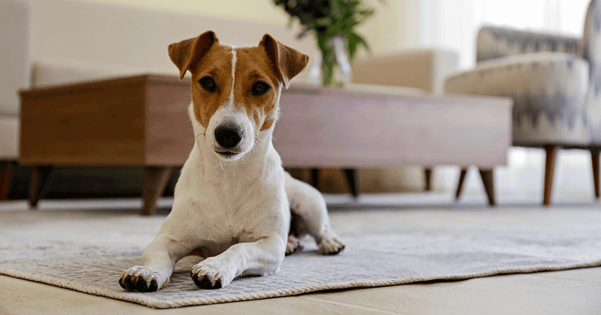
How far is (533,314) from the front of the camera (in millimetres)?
927

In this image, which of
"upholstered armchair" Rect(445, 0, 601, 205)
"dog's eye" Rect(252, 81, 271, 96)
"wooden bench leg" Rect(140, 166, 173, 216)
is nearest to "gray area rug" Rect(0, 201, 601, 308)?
"wooden bench leg" Rect(140, 166, 173, 216)

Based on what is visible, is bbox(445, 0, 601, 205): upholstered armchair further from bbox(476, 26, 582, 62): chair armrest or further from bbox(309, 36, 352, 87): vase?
bbox(309, 36, 352, 87): vase

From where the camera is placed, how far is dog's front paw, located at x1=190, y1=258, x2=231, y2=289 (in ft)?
3.42

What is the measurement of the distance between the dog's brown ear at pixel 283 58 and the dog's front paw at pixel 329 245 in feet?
1.56

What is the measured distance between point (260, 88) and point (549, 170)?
2.76 m

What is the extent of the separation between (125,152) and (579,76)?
8.59 feet

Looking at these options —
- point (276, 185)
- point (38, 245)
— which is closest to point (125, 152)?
point (38, 245)

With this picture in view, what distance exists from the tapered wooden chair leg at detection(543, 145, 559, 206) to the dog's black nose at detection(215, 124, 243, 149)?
2.86 m

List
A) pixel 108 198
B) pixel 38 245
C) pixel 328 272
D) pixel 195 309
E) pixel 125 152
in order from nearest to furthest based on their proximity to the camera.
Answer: pixel 195 309
pixel 328 272
pixel 38 245
pixel 125 152
pixel 108 198

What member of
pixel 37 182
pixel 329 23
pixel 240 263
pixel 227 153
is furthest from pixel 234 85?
pixel 37 182

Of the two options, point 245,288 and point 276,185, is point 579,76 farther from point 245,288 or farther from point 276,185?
point 245,288

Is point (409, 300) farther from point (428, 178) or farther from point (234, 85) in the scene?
point (428, 178)

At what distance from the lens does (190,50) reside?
1284mm

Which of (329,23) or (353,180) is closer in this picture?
(329,23)
